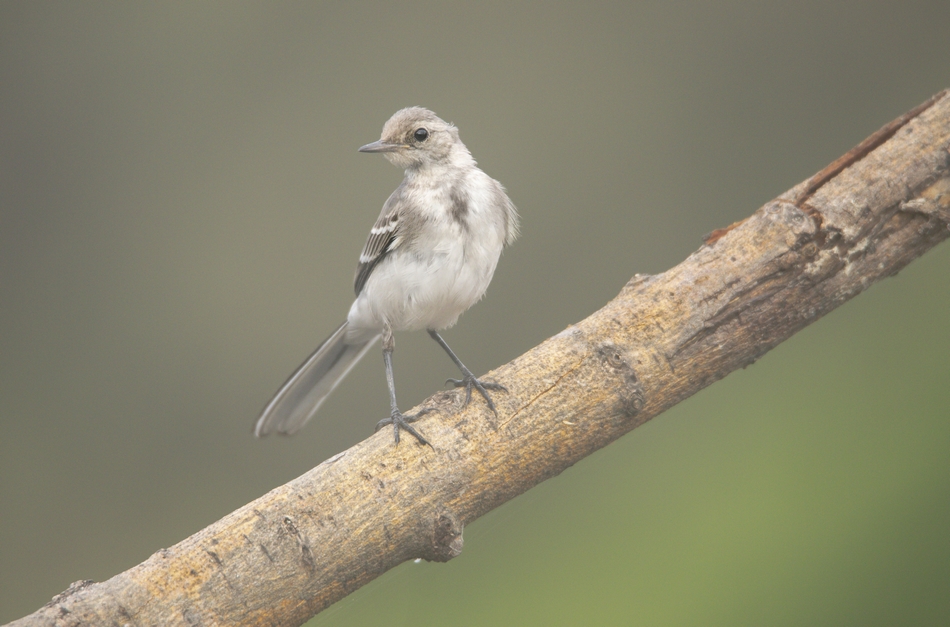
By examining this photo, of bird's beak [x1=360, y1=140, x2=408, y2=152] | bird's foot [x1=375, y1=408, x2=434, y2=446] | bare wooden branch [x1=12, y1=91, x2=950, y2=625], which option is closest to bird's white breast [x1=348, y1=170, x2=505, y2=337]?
bird's beak [x1=360, y1=140, x2=408, y2=152]

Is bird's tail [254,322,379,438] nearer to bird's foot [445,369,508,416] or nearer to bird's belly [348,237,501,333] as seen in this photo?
bird's belly [348,237,501,333]

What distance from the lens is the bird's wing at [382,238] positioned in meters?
2.22

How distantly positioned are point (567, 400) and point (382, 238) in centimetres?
79

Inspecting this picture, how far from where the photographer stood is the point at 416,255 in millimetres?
2168

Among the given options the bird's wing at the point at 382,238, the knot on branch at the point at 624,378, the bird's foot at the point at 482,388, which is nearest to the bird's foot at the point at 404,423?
the bird's foot at the point at 482,388

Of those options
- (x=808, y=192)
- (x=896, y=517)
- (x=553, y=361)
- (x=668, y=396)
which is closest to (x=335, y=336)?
(x=553, y=361)

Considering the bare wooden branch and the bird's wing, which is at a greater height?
the bird's wing

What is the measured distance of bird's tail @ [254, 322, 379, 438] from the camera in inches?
91.4

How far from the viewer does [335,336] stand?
95.3 inches

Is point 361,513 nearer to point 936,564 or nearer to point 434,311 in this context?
point 434,311

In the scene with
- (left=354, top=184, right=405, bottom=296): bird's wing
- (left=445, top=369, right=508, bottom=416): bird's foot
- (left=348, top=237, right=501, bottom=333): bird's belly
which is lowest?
(left=445, top=369, right=508, bottom=416): bird's foot

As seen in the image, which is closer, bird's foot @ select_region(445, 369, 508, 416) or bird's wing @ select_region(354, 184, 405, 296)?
bird's foot @ select_region(445, 369, 508, 416)

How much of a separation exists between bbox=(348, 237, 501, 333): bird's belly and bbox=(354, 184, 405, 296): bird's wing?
0.10 ft

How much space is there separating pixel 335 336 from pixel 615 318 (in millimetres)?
946
